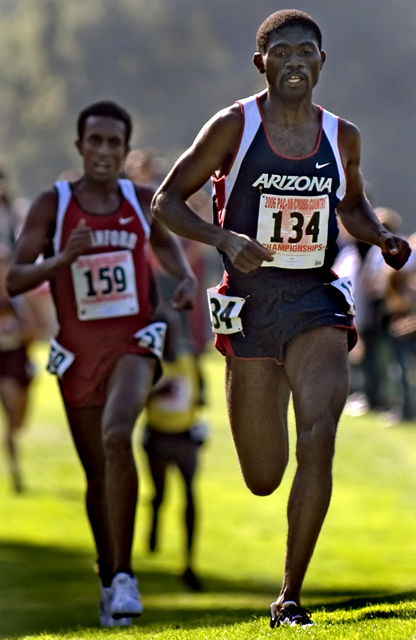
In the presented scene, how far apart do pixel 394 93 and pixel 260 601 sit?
27.1 ft

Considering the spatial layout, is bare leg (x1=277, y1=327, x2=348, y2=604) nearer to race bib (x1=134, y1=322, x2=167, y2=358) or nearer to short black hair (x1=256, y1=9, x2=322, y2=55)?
short black hair (x1=256, y1=9, x2=322, y2=55)

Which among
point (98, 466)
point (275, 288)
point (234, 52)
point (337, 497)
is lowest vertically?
point (337, 497)

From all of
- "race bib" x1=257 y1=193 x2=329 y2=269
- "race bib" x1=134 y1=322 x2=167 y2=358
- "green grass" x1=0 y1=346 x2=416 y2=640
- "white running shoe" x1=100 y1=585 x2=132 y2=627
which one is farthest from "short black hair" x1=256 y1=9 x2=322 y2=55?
"white running shoe" x1=100 y1=585 x2=132 y2=627

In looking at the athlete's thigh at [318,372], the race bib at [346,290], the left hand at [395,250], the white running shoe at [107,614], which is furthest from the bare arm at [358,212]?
the white running shoe at [107,614]

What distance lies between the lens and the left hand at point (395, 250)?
18.2 ft

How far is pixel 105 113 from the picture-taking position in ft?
23.0

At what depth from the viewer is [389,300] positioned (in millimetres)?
13602

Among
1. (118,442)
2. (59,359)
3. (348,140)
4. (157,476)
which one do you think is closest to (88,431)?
(59,359)

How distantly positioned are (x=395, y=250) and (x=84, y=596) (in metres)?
3.88

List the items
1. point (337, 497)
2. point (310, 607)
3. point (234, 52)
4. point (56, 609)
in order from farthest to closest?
1. point (337, 497)
2. point (234, 52)
3. point (56, 609)
4. point (310, 607)

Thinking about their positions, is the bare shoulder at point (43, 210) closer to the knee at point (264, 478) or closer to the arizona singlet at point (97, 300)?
the arizona singlet at point (97, 300)

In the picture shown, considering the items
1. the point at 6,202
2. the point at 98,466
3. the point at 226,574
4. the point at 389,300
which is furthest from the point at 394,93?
the point at 98,466

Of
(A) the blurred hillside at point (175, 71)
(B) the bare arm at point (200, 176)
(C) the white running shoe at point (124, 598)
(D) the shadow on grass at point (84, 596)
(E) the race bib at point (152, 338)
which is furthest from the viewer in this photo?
(A) the blurred hillside at point (175, 71)

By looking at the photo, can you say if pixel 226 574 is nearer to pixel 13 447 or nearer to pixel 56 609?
→ pixel 56 609
